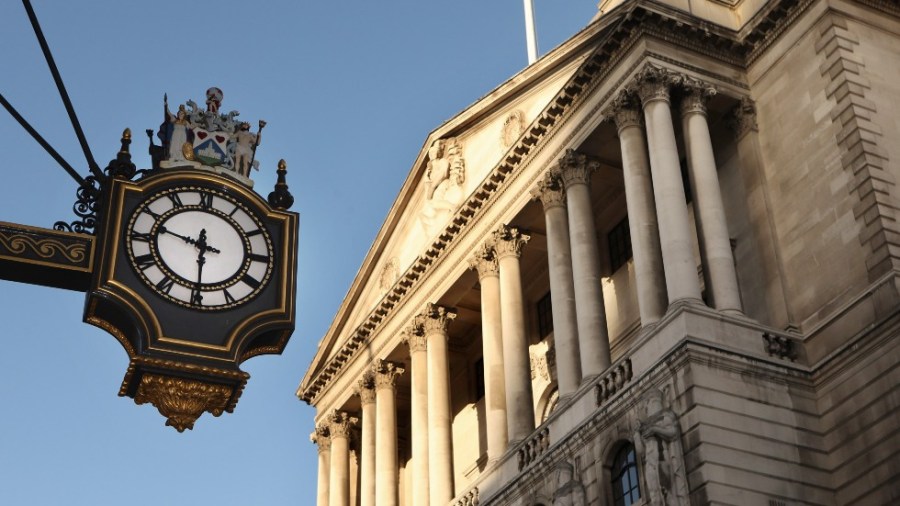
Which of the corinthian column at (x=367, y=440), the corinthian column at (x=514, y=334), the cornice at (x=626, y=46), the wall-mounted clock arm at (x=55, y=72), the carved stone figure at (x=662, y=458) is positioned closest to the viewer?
the wall-mounted clock arm at (x=55, y=72)

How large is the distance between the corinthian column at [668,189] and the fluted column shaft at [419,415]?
1141 cm

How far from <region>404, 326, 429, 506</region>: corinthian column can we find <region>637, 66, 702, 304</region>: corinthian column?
11.4 m

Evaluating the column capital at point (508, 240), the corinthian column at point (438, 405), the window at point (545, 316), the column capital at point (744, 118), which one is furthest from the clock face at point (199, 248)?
the window at point (545, 316)

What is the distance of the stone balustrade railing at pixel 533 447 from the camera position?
103 ft

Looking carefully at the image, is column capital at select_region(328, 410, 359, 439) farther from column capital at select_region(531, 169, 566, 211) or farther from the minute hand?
the minute hand

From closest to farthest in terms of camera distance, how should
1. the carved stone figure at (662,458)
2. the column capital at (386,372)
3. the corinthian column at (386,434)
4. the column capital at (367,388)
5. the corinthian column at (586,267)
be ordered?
the carved stone figure at (662,458) < the corinthian column at (586,267) < the corinthian column at (386,434) < the column capital at (386,372) < the column capital at (367,388)

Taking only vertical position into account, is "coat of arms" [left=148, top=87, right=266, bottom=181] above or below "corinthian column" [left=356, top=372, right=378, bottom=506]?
below

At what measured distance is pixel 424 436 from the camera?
38.9 m

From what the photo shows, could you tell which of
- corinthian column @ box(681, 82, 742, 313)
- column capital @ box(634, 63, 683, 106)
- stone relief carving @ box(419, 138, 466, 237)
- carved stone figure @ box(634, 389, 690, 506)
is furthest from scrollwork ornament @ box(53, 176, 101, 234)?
stone relief carving @ box(419, 138, 466, 237)

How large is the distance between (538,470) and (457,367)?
1179 cm

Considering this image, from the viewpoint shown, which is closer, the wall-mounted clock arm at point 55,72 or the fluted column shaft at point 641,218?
the wall-mounted clock arm at point 55,72

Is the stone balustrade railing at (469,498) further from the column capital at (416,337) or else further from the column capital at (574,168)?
the column capital at (574,168)

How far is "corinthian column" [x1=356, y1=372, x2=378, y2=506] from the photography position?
41.3m

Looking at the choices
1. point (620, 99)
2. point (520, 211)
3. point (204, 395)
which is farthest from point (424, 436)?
point (204, 395)
